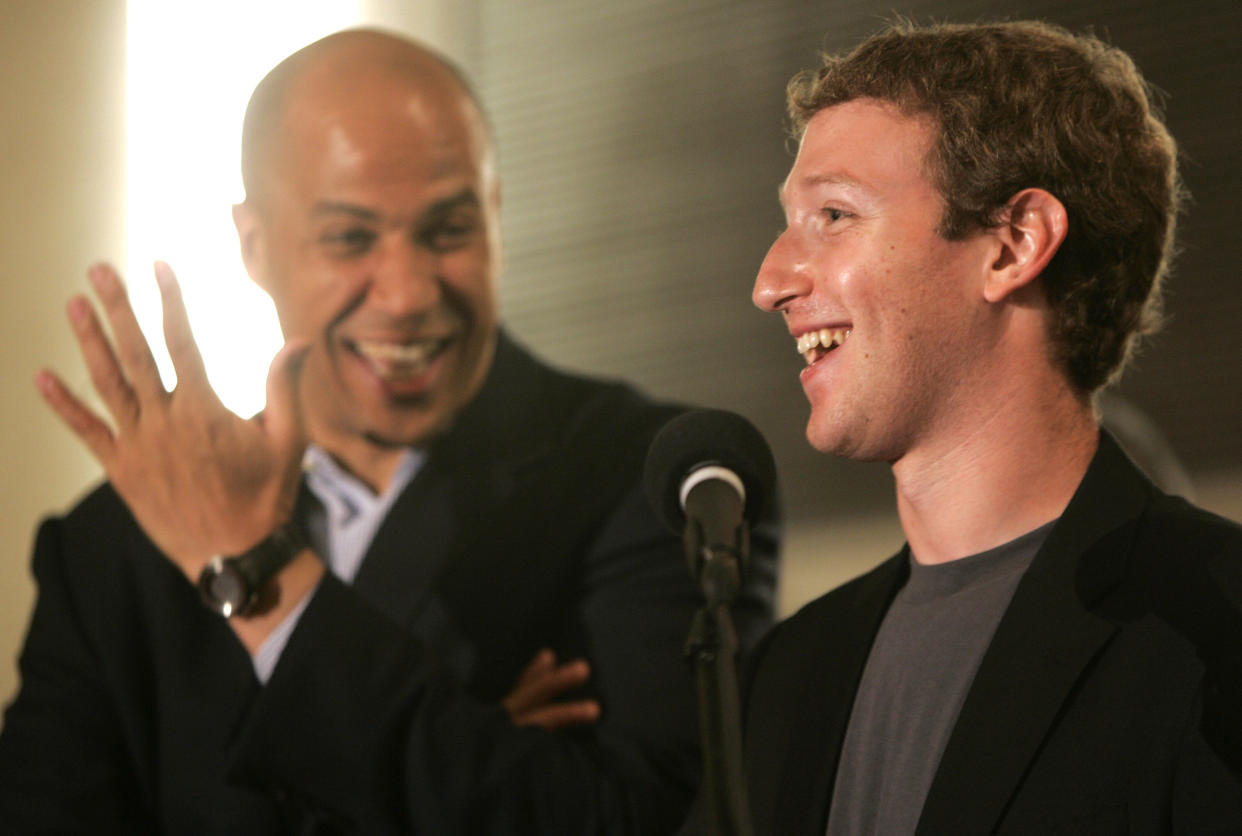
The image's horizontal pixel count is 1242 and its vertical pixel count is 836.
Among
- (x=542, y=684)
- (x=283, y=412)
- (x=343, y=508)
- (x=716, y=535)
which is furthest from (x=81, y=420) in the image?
(x=716, y=535)

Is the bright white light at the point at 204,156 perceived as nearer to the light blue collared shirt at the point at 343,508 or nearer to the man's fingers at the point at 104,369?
the light blue collared shirt at the point at 343,508

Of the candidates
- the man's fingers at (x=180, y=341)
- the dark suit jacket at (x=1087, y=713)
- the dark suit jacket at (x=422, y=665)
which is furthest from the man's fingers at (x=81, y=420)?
the dark suit jacket at (x=1087, y=713)

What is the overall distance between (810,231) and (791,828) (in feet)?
2.15

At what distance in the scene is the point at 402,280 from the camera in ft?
6.81

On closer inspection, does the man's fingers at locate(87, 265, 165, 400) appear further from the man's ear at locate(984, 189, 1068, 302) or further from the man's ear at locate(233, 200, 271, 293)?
the man's ear at locate(984, 189, 1068, 302)

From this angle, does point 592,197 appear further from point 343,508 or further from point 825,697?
point 825,697

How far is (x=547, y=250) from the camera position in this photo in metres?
2.68

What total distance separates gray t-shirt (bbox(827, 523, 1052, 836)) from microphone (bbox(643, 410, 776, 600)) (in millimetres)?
293

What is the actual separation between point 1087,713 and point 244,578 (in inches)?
42.3

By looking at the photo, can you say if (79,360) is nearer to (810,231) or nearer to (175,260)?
(175,260)

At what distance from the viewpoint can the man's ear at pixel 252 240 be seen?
2.16 meters

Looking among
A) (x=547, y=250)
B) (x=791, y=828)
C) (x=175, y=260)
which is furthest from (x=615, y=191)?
(x=791, y=828)

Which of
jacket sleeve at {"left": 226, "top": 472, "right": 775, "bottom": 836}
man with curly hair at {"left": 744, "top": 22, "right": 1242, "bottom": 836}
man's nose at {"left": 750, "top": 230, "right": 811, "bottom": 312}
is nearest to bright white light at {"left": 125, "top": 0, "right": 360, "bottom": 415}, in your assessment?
jacket sleeve at {"left": 226, "top": 472, "right": 775, "bottom": 836}

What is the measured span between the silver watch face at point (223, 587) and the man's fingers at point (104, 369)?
0.23 m
